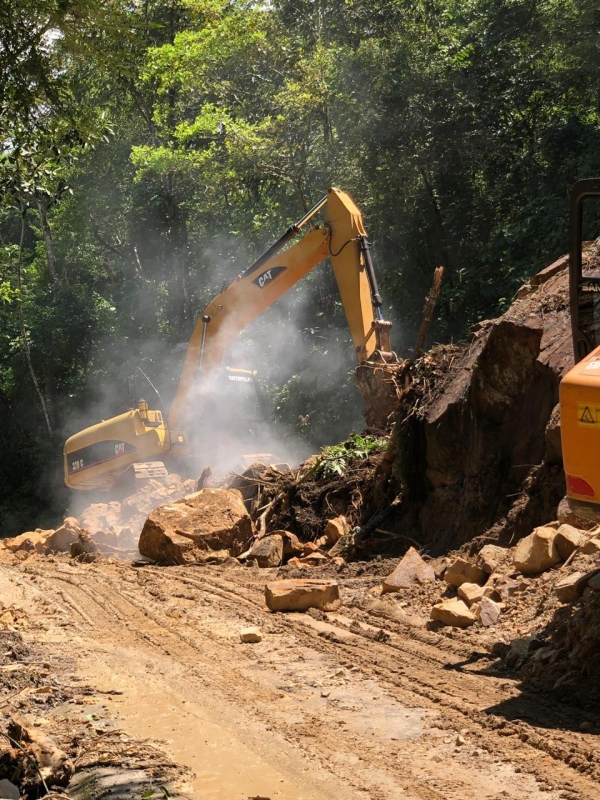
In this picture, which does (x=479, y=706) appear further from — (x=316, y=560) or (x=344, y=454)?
(x=344, y=454)

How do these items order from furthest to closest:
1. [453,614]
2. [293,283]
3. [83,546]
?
1. [293,283]
2. [83,546]
3. [453,614]

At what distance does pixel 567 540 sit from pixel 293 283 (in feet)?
31.1

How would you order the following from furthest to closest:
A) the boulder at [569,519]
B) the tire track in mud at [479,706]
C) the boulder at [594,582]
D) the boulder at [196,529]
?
the boulder at [196,529]
the boulder at [569,519]
the boulder at [594,582]
the tire track in mud at [479,706]

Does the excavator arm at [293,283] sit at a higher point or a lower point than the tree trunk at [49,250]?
lower

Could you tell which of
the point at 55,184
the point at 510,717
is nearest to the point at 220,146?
the point at 55,184

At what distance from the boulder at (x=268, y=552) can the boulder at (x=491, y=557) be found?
347 centimetres

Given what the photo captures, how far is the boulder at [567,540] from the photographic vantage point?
7547 millimetres

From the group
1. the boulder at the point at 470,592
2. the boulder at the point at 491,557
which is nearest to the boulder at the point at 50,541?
the boulder at the point at 491,557

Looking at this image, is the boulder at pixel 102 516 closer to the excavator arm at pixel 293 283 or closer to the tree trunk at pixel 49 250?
the excavator arm at pixel 293 283

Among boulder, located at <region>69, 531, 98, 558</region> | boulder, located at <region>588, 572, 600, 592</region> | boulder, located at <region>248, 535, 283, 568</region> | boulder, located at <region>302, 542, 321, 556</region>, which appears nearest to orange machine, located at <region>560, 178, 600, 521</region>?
boulder, located at <region>588, 572, 600, 592</region>

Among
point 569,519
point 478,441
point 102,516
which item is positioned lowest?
point 102,516

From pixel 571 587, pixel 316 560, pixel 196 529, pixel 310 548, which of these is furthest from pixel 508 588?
pixel 196 529

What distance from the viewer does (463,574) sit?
27.5 feet

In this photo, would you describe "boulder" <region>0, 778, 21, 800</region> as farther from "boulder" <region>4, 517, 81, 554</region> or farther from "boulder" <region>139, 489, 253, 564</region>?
"boulder" <region>4, 517, 81, 554</region>
